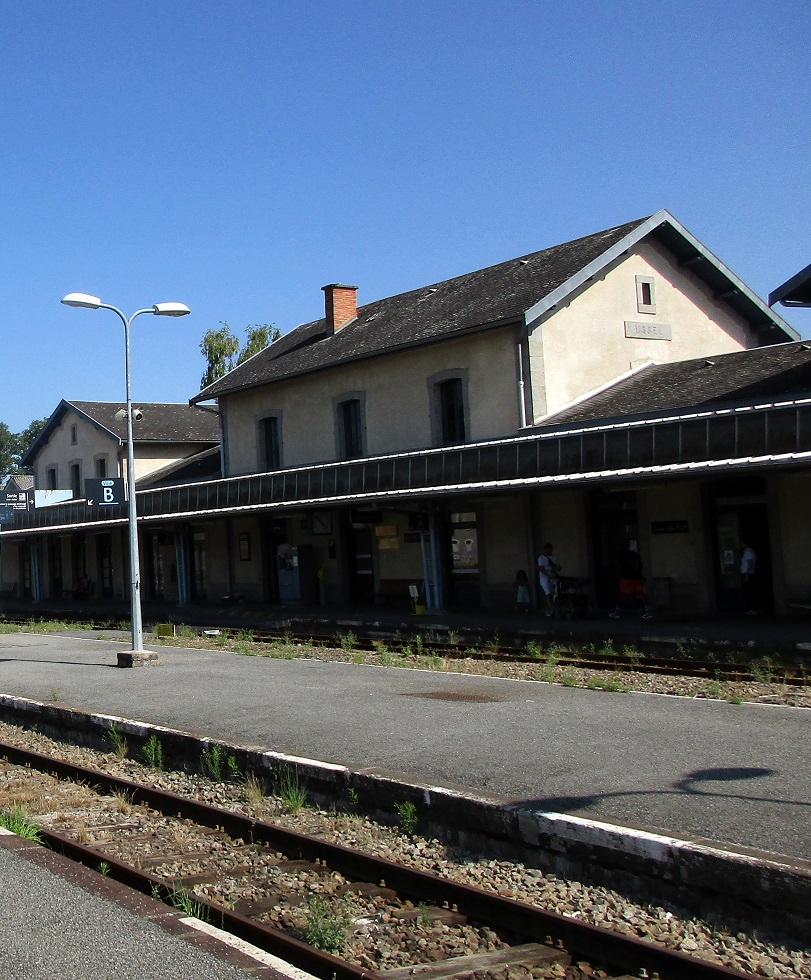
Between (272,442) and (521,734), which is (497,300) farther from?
(521,734)

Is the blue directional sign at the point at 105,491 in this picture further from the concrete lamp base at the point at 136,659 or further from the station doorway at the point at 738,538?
the station doorway at the point at 738,538

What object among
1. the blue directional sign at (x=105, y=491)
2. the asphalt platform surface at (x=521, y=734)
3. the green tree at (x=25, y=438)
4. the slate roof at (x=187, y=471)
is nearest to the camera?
the asphalt platform surface at (x=521, y=734)

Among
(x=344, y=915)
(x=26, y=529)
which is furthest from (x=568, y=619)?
(x=26, y=529)

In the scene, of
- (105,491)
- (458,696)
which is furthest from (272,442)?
(458,696)

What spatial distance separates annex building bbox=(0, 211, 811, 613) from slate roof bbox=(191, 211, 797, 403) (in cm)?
7

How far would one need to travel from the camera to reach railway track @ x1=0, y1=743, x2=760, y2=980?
518cm

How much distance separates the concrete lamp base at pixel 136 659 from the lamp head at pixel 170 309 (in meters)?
5.47

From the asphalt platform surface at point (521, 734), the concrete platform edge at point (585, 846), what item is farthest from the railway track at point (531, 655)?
the concrete platform edge at point (585, 846)

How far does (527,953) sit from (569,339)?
20.7 metres

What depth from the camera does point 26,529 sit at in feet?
131

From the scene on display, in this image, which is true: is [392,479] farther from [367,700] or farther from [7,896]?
[7,896]

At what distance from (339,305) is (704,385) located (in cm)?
1412

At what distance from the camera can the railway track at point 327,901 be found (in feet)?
17.0

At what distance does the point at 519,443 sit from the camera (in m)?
20.8
